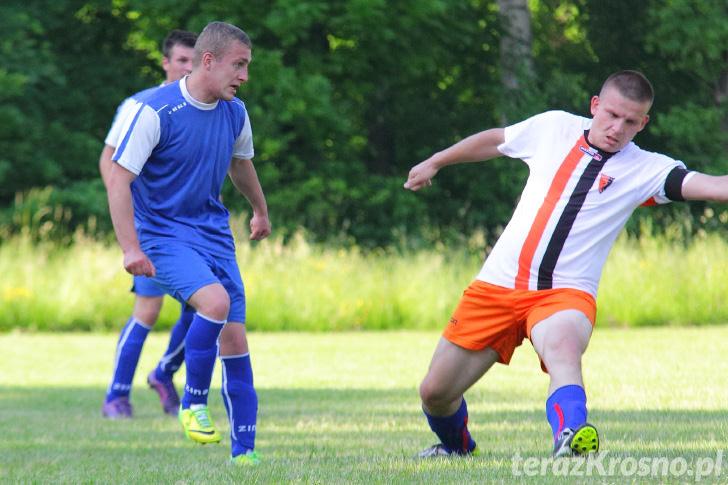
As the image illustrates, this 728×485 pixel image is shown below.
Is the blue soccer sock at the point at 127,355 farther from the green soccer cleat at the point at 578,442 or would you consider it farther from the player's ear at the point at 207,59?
the green soccer cleat at the point at 578,442

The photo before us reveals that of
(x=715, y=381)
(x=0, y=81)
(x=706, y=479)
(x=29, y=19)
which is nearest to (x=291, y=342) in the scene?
(x=715, y=381)

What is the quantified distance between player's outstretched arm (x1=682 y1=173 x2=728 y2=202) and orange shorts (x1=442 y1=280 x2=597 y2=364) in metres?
0.63

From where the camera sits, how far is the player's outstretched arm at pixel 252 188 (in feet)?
18.8

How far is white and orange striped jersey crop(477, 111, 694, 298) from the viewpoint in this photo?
4.77m

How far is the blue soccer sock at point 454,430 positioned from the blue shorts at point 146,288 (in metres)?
2.79

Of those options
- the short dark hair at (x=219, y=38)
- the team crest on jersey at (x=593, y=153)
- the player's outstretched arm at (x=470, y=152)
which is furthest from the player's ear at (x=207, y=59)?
the team crest on jersey at (x=593, y=153)

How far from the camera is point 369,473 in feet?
15.0

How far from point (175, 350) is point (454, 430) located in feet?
9.60

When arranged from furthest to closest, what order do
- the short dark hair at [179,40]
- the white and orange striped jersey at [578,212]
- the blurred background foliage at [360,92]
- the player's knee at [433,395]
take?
the blurred background foliage at [360,92]
the short dark hair at [179,40]
the player's knee at [433,395]
the white and orange striped jersey at [578,212]

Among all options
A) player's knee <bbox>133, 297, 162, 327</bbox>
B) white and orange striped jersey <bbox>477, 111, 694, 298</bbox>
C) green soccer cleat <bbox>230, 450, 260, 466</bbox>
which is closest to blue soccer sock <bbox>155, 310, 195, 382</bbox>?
player's knee <bbox>133, 297, 162, 327</bbox>

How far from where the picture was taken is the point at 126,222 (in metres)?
5.07

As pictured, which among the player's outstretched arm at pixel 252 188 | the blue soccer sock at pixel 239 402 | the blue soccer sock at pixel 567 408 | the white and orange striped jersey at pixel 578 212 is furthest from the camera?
the player's outstretched arm at pixel 252 188

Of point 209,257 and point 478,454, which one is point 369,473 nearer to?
point 478,454

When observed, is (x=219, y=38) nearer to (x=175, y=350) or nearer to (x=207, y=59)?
(x=207, y=59)
